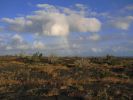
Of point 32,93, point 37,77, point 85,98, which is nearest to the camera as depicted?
point 85,98

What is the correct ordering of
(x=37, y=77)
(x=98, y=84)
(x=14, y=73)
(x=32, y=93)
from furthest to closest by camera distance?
(x=14, y=73) → (x=37, y=77) → (x=98, y=84) → (x=32, y=93)

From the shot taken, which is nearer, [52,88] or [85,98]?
[85,98]

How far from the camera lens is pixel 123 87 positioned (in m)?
19.6

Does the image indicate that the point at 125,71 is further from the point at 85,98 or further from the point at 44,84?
the point at 85,98

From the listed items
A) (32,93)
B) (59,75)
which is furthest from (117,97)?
(59,75)

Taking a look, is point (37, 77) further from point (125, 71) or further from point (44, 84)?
point (125, 71)

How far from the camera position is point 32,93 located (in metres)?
19.0

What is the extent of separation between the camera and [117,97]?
17.5 m

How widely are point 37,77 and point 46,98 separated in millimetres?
7930

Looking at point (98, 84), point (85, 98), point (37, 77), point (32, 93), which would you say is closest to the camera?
point (85, 98)

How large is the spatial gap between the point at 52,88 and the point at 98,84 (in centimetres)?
306

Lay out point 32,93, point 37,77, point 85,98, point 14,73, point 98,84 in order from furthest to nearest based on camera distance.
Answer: point 14,73, point 37,77, point 98,84, point 32,93, point 85,98

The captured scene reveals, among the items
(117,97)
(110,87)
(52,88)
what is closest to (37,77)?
(52,88)

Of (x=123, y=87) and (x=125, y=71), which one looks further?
(x=125, y=71)
